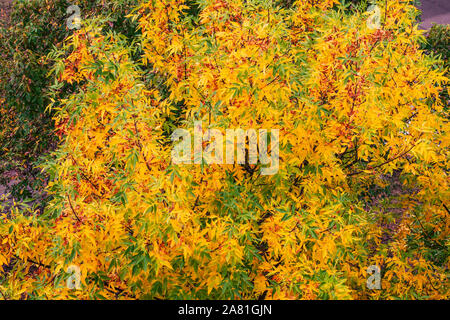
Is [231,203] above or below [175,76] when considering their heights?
below

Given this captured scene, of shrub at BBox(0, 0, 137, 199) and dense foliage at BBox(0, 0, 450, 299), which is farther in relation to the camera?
shrub at BBox(0, 0, 137, 199)

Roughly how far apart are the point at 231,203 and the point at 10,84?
602 centimetres

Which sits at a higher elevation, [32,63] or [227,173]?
[32,63]

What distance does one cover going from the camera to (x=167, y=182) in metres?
3.58

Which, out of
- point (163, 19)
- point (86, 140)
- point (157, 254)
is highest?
point (163, 19)

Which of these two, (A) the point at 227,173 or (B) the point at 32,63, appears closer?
(A) the point at 227,173

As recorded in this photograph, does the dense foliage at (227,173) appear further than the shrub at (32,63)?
No

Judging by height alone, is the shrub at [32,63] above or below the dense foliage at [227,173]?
above

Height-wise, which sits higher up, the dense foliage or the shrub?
the shrub
